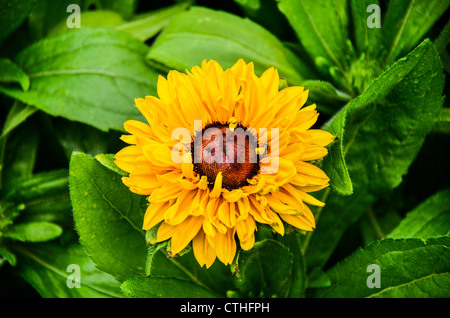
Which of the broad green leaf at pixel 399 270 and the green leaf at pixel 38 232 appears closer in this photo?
the broad green leaf at pixel 399 270

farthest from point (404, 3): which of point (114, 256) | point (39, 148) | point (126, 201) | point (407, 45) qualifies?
point (39, 148)

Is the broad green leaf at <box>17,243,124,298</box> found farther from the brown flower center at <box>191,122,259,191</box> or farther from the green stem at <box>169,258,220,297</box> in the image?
the brown flower center at <box>191,122,259,191</box>

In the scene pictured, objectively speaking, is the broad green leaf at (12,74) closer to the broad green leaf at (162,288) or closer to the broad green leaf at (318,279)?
the broad green leaf at (162,288)

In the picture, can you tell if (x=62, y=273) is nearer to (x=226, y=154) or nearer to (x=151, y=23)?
(x=226, y=154)

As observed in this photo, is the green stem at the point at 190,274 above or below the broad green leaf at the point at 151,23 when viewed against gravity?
below

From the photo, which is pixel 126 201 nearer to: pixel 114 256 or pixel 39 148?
pixel 114 256

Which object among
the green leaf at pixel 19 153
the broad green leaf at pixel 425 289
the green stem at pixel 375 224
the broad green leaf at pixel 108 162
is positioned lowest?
the broad green leaf at pixel 425 289

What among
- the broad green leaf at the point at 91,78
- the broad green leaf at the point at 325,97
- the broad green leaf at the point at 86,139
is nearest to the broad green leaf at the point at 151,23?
the broad green leaf at the point at 91,78

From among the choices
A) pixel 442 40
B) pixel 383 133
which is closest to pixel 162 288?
pixel 383 133
